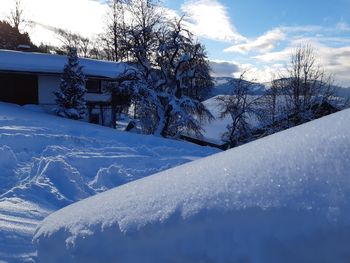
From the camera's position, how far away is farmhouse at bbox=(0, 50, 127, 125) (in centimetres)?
2388

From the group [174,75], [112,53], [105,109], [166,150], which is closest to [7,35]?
[112,53]

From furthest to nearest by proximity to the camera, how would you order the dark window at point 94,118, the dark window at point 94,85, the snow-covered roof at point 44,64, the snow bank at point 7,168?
1. the dark window at point 94,85
2. the dark window at point 94,118
3. the snow-covered roof at point 44,64
4. the snow bank at point 7,168

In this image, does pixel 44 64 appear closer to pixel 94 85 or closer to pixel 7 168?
pixel 94 85

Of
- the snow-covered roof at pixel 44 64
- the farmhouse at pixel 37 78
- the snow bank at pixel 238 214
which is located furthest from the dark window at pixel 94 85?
the snow bank at pixel 238 214

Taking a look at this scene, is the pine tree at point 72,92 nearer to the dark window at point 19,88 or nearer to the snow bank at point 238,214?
the dark window at point 19,88

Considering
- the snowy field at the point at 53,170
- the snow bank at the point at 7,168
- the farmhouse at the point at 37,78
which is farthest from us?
the farmhouse at the point at 37,78

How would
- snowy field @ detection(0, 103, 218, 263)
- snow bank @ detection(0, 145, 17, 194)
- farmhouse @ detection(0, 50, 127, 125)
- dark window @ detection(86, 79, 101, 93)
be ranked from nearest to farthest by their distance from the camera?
snowy field @ detection(0, 103, 218, 263)
snow bank @ detection(0, 145, 17, 194)
farmhouse @ detection(0, 50, 127, 125)
dark window @ detection(86, 79, 101, 93)

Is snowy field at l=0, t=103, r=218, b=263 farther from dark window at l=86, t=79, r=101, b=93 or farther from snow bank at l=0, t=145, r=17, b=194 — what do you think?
dark window at l=86, t=79, r=101, b=93

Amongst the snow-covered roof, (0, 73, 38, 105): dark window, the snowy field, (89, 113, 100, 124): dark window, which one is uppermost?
the snow-covered roof

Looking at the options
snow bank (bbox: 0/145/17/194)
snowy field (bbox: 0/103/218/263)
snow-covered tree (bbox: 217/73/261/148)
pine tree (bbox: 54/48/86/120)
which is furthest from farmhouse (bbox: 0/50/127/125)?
snow bank (bbox: 0/145/17/194)

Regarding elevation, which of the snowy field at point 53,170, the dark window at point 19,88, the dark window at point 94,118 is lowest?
the dark window at point 94,118

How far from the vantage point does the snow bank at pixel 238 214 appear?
1523mm

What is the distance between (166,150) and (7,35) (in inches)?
1446

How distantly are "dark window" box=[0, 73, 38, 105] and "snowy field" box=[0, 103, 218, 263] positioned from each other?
13924 millimetres
